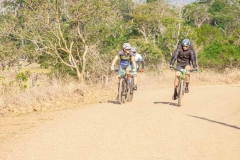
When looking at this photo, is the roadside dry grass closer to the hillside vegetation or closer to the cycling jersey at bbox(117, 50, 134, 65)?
the hillside vegetation

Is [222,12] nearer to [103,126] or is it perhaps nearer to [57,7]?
[57,7]

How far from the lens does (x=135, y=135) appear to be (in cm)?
796

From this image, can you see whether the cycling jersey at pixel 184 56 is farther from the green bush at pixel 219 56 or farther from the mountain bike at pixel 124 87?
the green bush at pixel 219 56

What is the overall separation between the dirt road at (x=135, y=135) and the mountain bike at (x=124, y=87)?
43cm

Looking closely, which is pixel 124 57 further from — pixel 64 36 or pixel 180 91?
pixel 64 36

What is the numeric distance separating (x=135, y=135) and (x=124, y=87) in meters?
4.38

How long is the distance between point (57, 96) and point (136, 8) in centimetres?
3415

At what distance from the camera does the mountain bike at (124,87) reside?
12.1m

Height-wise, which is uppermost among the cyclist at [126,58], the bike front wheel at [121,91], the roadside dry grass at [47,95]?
the cyclist at [126,58]

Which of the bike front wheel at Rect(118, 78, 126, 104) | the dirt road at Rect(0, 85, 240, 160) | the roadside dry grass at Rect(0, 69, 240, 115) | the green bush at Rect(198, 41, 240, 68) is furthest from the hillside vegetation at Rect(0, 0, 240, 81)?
the dirt road at Rect(0, 85, 240, 160)

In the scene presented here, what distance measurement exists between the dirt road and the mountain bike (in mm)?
431

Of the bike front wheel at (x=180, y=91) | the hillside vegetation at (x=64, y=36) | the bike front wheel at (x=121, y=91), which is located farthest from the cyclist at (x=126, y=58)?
the hillside vegetation at (x=64, y=36)

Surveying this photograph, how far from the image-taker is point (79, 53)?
22641 mm

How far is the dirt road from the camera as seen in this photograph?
6.70 meters
